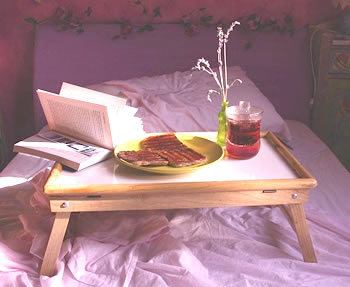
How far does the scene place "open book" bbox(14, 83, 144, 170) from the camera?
4.15 ft

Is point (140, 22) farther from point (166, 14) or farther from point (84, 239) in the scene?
point (84, 239)

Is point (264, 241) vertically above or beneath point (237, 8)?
beneath

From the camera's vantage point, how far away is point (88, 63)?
240 centimetres

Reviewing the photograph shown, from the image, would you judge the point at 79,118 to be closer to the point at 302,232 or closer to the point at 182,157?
the point at 182,157

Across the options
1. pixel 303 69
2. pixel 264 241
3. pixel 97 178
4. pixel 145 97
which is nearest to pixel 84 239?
pixel 97 178

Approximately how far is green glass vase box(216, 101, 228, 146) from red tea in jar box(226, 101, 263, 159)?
0.16 ft

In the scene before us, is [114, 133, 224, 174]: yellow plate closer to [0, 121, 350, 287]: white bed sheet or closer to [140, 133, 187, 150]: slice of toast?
[140, 133, 187, 150]: slice of toast

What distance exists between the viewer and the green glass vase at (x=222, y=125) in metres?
1.41

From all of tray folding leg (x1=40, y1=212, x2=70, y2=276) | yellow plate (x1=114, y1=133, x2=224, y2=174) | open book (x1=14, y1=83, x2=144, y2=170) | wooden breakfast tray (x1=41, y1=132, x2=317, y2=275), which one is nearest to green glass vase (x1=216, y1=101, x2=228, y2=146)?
yellow plate (x1=114, y1=133, x2=224, y2=174)

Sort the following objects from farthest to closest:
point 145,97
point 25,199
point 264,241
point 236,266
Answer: point 145,97 < point 25,199 < point 264,241 < point 236,266

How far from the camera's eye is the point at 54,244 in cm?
118

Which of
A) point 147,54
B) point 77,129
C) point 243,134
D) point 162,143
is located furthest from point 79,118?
point 147,54

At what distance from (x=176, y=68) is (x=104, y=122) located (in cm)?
123

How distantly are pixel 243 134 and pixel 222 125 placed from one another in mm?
128
